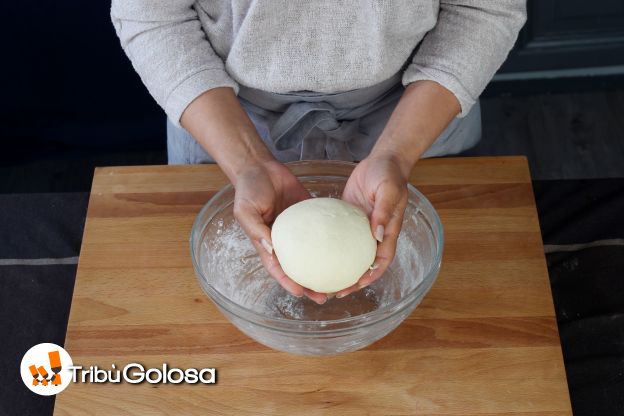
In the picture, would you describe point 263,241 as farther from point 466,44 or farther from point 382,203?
point 466,44

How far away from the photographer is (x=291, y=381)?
84cm

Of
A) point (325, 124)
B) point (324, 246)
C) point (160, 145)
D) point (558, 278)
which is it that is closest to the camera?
point (324, 246)

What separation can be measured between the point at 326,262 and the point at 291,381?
0.14 metres

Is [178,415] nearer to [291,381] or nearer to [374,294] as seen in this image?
[291,381]

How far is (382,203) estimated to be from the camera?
853mm

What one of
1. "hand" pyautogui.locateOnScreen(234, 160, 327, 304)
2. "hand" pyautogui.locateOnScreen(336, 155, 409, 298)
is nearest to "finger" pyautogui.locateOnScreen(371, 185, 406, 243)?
"hand" pyautogui.locateOnScreen(336, 155, 409, 298)

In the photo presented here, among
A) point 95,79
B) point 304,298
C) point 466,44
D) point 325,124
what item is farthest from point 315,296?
point 95,79

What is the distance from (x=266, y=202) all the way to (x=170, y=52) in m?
0.26

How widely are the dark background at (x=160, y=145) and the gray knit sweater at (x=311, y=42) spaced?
345 mm

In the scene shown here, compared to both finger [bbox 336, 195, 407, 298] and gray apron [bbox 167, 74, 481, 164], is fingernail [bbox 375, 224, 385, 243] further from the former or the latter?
gray apron [bbox 167, 74, 481, 164]

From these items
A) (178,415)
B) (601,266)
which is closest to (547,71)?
(601,266)

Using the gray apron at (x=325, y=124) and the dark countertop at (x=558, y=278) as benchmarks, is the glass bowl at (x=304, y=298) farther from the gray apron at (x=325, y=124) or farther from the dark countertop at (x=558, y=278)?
the dark countertop at (x=558, y=278)

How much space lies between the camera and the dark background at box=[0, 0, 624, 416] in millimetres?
1161

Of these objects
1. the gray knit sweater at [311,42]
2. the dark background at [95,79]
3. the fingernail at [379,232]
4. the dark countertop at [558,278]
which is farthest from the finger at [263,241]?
the dark background at [95,79]
